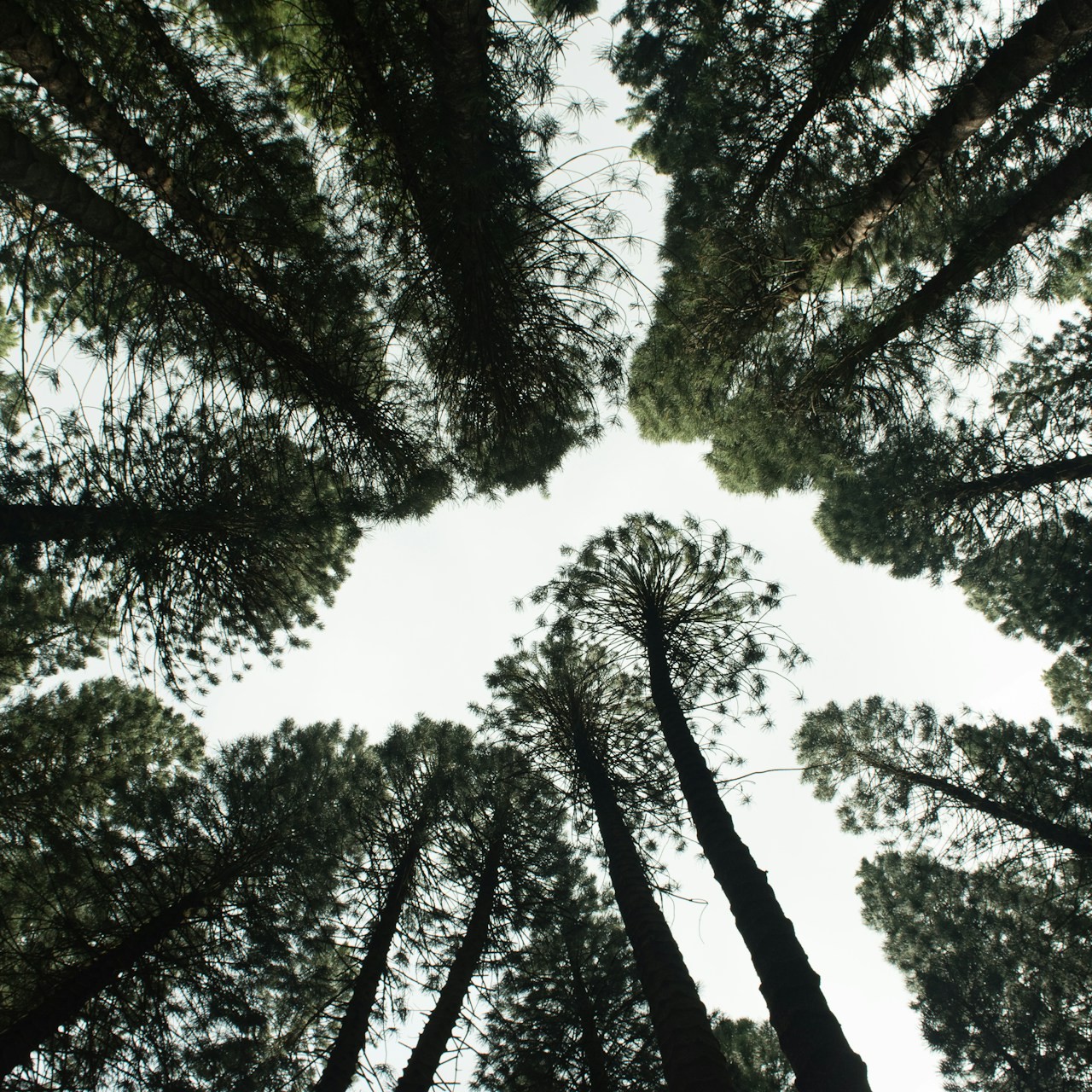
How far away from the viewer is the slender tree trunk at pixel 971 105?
4.75 m

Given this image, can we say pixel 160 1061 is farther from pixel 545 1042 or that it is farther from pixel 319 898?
pixel 545 1042

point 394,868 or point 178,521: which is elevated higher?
point 178,521

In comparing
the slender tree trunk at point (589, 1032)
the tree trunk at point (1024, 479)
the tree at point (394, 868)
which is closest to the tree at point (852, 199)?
the tree trunk at point (1024, 479)

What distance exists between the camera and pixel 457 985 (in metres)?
7.41

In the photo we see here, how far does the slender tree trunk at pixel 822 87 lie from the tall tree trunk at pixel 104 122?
5.74m

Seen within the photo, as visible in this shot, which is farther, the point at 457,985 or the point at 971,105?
the point at 457,985

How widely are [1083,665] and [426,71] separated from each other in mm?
19334

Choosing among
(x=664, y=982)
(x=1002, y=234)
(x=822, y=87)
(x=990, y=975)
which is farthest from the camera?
(x=990, y=975)

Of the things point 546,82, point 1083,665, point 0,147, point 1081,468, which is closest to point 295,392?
point 0,147

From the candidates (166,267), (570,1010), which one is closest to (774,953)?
(570,1010)

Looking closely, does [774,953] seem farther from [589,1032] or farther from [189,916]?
[189,916]

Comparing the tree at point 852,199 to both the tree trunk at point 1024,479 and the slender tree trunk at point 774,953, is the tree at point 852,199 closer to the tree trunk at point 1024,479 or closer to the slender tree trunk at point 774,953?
the tree trunk at point 1024,479

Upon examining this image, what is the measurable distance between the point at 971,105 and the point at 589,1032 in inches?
443

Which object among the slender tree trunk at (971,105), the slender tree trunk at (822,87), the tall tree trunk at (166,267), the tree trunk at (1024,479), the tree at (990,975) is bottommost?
the tree at (990,975)
